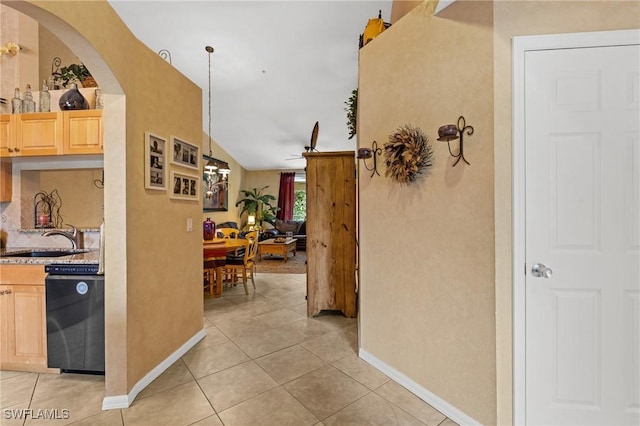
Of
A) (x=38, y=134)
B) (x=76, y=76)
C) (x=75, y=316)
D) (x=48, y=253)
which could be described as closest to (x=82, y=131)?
(x=38, y=134)

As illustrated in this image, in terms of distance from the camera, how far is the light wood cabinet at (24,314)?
2.08 meters

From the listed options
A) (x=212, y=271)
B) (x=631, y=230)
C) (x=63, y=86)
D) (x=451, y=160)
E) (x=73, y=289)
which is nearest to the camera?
(x=631, y=230)

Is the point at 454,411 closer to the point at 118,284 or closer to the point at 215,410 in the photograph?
the point at 215,410

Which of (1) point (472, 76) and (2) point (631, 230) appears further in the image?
(1) point (472, 76)

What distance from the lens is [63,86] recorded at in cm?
268

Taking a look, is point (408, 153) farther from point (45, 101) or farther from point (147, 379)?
point (45, 101)

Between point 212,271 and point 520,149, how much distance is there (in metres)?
4.03

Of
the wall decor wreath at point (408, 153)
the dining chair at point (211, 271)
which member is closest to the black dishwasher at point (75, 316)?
the dining chair at point (211, 271)

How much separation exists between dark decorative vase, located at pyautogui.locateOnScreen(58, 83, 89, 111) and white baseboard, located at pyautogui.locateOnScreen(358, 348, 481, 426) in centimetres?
328

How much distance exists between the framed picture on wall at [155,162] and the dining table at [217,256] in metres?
1.78

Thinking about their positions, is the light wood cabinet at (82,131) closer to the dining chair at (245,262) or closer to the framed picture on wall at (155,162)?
the framed picture on wall at (155,162)

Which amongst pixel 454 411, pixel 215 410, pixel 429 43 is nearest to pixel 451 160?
pixel 429 43

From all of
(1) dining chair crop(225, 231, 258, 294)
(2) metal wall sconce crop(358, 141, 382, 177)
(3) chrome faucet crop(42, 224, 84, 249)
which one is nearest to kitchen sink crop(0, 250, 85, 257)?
(3) chrome faucet crop(42, 224, 84, 249)

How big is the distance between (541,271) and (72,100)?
12.0ft
